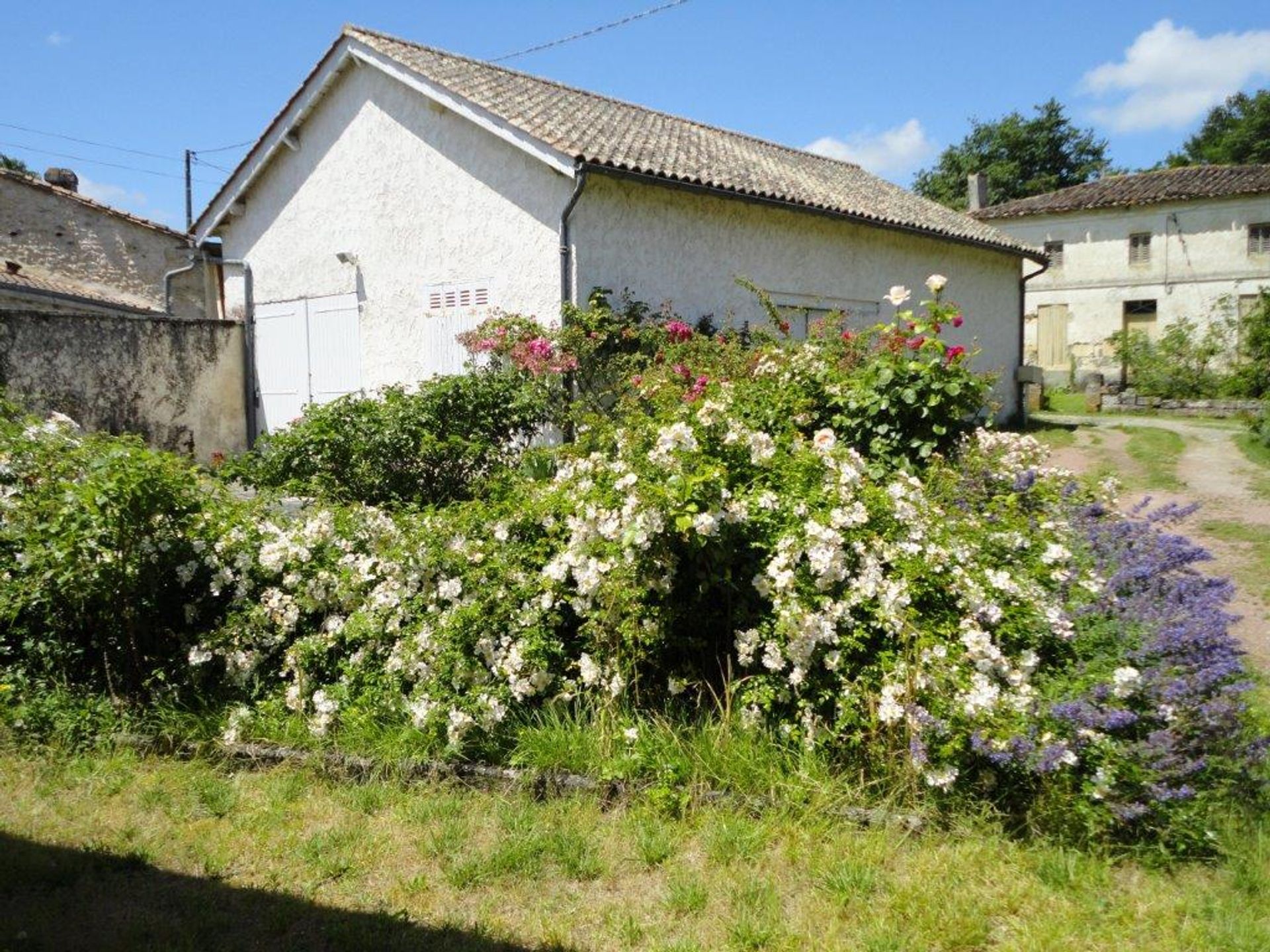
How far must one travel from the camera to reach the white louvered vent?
11422 mm

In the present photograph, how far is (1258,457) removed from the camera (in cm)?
1316

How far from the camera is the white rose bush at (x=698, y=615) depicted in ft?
10.8

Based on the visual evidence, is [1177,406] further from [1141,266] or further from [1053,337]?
[1141,266]

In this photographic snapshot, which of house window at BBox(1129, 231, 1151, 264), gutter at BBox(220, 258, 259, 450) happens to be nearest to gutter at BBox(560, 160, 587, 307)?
gutter at BBox(220, 258, 259, 450)

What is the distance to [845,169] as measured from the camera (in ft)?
65.4

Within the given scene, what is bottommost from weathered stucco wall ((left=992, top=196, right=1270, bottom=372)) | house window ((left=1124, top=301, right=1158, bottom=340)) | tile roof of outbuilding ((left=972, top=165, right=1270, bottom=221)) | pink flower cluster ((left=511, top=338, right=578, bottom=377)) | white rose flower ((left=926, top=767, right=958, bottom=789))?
white rose flower ((left=926, top=767, right=958, bottom=789))

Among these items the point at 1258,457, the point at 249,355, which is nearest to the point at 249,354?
the point at 249,355

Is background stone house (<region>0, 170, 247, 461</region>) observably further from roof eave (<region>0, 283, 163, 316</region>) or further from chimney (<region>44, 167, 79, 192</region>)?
chimney (<region>44, 167, 79, 192</region>)

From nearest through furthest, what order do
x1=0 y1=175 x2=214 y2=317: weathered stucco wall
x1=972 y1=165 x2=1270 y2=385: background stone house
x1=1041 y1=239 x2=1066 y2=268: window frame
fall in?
x1=0 y1=175 x2=214 y2=317: weathered stucco wall, x1=972 y1=165 x2=1270 y2=385: background stone house, x1=1041 y1=239 x2=1066 y2=268: window frame

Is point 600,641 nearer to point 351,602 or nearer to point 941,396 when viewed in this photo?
point 351,602

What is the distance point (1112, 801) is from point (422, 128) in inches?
439

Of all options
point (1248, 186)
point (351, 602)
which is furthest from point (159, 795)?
point (1248, 186)

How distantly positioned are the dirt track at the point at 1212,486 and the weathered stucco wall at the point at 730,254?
2.18 meters

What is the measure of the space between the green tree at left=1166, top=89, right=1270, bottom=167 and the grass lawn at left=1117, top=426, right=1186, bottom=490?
124 feet
